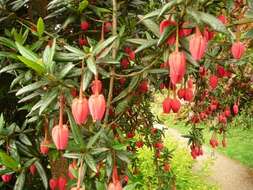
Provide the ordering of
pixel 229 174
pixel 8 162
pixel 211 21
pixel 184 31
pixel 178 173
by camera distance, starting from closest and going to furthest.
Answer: pixel 211 21, pixel 184 31, pixel 8 162, pixel 178 173, pixel 229 174

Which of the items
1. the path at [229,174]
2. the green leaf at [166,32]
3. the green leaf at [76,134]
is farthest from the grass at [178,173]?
the green leaf at [166,32]

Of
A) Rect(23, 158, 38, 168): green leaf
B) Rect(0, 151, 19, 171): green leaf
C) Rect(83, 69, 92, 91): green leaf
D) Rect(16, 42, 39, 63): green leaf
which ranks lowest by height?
Rect(23, 158, 38, 168): green leaf

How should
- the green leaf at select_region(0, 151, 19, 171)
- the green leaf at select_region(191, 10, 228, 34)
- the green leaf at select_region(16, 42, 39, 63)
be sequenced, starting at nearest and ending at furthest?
the green leaf at select_region(191, 10, 228, 34) < the green leaf at select_region(16, 42, 39, 63) < the green leaf at select_region(0, 151, 19, 171)

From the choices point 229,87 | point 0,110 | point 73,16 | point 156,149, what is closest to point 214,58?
point 73,16

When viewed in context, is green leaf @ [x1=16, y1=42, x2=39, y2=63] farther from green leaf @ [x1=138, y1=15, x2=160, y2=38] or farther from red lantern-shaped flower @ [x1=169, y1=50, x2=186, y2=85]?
red lantern-shaped flower @ [x1=169, y1=50, x2=186, y2=85]

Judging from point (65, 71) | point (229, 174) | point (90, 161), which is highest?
point (65, 71)

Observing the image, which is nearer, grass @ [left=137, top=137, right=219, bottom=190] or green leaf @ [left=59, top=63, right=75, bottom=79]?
green leaf @ [left=59, top=63, right=75, bottom=79]

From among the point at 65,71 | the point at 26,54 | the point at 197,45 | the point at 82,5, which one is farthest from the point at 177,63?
the point at 82,5

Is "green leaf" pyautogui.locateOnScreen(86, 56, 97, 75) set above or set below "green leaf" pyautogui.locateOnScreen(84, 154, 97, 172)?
above

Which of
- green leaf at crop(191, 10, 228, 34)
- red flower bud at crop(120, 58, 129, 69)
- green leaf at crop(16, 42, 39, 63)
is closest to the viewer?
green leaf at crop(191, 10, 228, 34)

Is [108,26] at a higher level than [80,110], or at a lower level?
higher

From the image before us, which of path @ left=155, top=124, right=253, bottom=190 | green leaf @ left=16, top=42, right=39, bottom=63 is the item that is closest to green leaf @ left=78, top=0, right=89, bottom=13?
green leaf @ left=16, top=42, right=39, bottom=63

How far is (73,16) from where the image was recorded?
1.87 m

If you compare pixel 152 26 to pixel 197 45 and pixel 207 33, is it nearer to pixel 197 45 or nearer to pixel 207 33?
pixel 207 33
